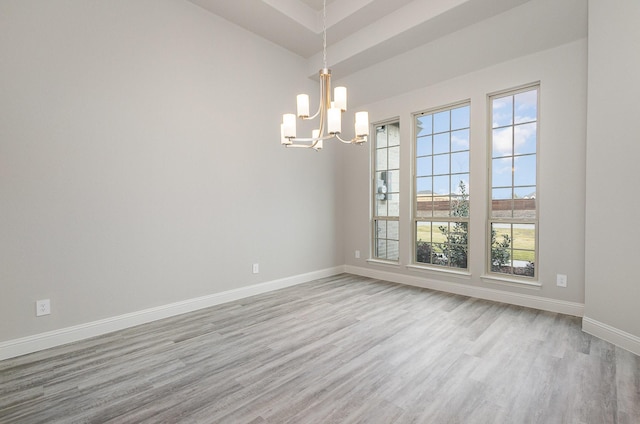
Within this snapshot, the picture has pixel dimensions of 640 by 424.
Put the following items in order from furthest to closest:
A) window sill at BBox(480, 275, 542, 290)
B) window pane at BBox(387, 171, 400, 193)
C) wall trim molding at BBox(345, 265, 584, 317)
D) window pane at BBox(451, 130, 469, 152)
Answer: window pane at BBox(387, 171, 400, 193), window pane at BBox(451, 130, 469, 152), window sill at BBox(480, 275, 542, 290), wall trim molding at BBox(345, 265, 584, 317)

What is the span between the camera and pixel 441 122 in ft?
14.2

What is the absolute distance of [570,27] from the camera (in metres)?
3.00

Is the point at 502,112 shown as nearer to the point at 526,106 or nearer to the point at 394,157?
the point at 526,106

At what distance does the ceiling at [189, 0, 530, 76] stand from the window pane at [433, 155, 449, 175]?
152cm

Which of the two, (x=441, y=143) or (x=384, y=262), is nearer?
(x=441, y=143)

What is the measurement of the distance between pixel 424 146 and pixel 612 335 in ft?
9.71


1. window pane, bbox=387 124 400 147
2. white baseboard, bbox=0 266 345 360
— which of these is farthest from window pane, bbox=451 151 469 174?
white baseboard, bbox=0 266 345 360

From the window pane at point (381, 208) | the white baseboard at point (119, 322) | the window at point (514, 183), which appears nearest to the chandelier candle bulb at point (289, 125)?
the white baseboard at point (119, 322)

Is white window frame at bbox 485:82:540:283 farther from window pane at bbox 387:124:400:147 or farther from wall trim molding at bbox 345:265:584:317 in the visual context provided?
window pane at bbox 387:124:400:147

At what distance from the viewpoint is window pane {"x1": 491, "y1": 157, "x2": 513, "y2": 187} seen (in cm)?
372

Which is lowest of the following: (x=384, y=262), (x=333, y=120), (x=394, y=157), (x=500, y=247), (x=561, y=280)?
(x=384, y=262)

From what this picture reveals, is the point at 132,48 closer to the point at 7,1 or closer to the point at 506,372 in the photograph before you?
the point at 7,1

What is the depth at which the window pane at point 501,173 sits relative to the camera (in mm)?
3725

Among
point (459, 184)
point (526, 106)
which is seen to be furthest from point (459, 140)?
point (526, 106)
